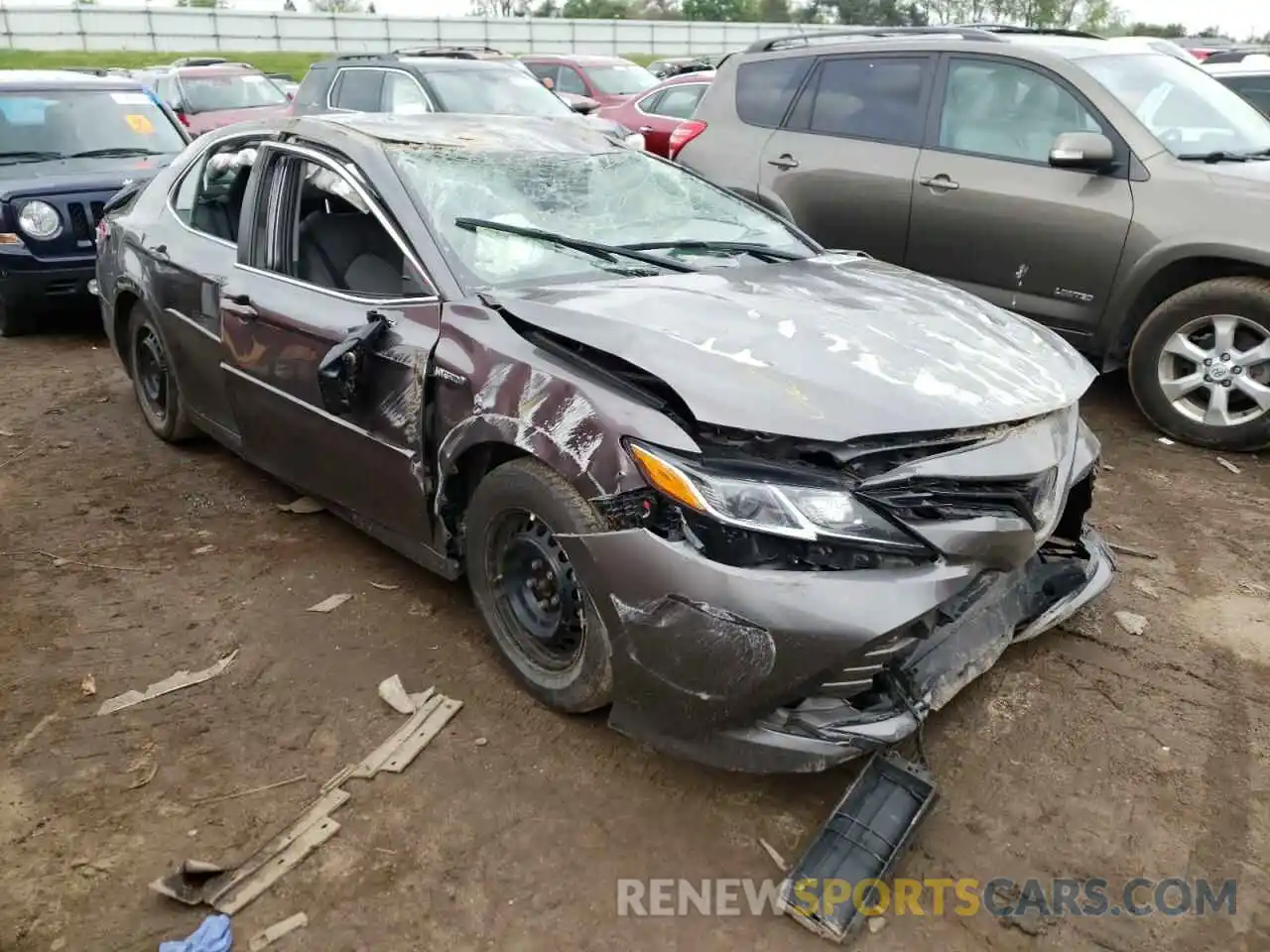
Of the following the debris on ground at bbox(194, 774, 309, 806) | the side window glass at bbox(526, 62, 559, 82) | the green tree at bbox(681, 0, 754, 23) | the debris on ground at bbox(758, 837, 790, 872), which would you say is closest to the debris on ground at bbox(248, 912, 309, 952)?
the debris on ground at bbox(194, 774, 309, 806)

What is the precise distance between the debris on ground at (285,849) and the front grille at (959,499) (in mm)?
1511

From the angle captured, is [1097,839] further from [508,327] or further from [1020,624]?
[508,327]

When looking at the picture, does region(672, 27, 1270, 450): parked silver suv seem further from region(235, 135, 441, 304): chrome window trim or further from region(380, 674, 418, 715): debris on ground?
region(380, 674, 418, 715): debris on ground

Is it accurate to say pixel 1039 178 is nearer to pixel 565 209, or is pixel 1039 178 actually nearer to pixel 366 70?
pixel 565 209

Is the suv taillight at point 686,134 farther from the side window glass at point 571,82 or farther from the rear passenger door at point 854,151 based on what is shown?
the side window glass at point 571,82

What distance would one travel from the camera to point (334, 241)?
3.71 metres

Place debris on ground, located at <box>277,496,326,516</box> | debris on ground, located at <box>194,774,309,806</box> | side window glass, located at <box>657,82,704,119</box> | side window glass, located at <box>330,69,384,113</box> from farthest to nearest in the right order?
side window glass, located at <box>657,82,704,119</box>
side window glass, located at <box>330,69,384,113</box>
debris on ground, located at <box>277,496,326,516</box>
debris on ground, located at <box>194,774,309,806</box>

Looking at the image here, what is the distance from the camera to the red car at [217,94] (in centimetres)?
1405

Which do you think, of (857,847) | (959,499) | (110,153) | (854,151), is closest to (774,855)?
(857,847)

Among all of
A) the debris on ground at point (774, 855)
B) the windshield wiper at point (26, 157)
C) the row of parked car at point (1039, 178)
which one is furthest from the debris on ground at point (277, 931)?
the windshield wiper at point (26, 157)

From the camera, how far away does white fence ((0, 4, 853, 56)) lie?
1480 inches

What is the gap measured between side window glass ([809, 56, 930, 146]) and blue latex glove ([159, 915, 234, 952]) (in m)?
5.27

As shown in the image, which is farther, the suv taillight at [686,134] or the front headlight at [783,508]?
the suv taillight at [686,134]

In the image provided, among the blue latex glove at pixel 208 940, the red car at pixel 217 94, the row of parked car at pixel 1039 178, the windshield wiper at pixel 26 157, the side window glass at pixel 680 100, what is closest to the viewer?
the blue latex glove at pixel 208 940
